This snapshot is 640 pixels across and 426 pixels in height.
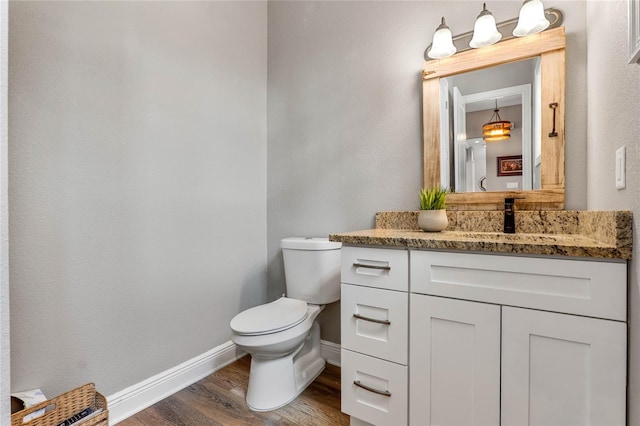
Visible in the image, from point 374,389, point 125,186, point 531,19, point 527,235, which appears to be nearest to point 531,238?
point 527,235

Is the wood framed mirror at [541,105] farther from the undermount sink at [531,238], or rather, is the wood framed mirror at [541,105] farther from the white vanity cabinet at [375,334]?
the white vanity cabinet at [375,334]

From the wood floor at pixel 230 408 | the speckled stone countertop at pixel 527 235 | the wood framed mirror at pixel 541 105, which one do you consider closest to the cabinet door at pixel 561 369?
the speckled stone countertop at pixel 527 235

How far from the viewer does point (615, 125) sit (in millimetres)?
932

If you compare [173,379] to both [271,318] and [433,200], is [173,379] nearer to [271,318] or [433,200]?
[271,318]

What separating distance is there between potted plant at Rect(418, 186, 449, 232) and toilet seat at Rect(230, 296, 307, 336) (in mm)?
811

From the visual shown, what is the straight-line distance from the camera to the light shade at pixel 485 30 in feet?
4.62

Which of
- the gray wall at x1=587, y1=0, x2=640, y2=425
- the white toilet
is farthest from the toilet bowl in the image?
the gray wall at x1=587, y1=0, x2=640, y2=425

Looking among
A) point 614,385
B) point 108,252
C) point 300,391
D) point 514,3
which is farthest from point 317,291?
point 514,3

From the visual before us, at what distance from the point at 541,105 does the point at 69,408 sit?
241cm

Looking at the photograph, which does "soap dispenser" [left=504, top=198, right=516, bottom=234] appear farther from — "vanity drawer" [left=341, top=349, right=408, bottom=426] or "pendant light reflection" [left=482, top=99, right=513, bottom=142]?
"vanity drawer" [left=341, top=349, right=408, bottom=426]

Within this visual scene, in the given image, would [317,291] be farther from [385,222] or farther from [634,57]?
[634,57]

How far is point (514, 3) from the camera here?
1426mm

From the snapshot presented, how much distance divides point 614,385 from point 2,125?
1707 mm

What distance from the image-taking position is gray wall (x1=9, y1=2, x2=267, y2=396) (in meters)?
1.18
